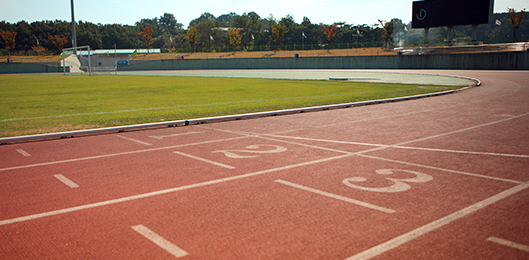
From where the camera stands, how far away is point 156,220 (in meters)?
4.44

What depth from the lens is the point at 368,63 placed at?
65.9 meters

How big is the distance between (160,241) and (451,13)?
67823 millimetres

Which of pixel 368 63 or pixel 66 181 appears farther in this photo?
pixel 368 63

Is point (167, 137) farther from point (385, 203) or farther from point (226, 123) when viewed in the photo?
point (385, 203)

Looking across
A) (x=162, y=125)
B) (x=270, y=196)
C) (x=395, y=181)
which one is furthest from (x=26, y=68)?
(x=395, y=181)

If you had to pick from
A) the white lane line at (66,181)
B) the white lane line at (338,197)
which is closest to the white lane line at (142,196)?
the white lane line at (338,197)

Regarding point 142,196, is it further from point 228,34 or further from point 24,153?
point 228,34

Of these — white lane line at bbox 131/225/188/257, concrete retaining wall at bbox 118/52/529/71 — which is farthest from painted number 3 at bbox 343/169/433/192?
concrete retaining wall at bbox 118/52/529/71

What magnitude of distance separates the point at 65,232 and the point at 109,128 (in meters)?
6.71

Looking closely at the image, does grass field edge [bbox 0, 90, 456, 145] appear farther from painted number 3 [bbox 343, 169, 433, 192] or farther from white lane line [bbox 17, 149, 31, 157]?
painted number 3 [bbox 343, 169, 433, 192]

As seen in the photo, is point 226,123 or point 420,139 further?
point 226,123

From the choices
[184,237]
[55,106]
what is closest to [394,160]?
[184,237]

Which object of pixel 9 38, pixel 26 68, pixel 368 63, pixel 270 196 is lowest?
pixel 270 196

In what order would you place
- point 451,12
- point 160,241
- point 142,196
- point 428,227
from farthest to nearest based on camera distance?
point 451,12
point 142,196
point 428,227
point 160,241
